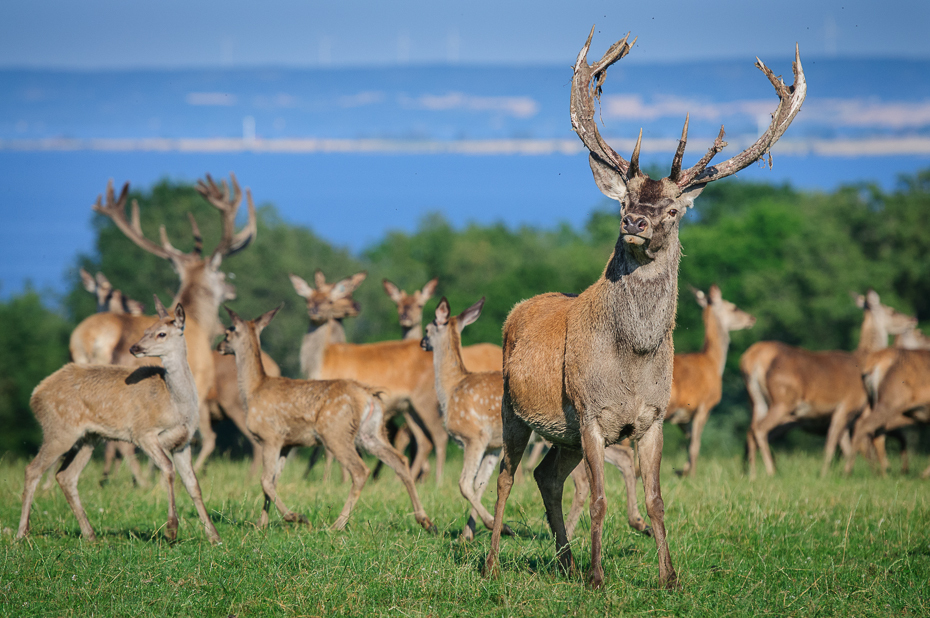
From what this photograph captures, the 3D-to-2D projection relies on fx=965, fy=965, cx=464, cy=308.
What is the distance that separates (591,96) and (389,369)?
577 centimetres

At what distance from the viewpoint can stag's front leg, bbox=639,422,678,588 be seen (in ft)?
16.5

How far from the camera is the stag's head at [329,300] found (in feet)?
36.1

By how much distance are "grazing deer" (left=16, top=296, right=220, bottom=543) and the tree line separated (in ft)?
65.3

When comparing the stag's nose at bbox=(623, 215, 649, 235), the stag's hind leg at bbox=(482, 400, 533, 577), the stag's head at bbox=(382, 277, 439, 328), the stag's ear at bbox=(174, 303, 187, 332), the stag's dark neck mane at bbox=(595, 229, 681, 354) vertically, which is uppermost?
the stag's nose at bbox=(623, 215, 649, 235)

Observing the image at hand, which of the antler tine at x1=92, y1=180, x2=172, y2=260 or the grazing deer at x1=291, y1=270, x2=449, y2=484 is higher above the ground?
the antler tine at x1=92, y1=180, x2=172, y2=260

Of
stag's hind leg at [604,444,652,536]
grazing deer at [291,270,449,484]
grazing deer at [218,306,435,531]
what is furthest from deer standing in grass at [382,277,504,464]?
stag's hind leg at [604,444,652,536]

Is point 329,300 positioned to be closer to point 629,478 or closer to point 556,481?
point 629,478

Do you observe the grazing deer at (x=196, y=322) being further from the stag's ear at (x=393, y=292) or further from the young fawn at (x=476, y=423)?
the young fawn at (x=476, y=423)

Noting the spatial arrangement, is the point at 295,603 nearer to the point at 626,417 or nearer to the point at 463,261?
the point at 626,417

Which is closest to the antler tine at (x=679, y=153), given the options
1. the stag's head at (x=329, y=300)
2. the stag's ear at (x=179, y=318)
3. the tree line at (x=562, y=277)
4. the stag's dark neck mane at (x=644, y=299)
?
the stag's dark neck mane at (x=644, y=299)

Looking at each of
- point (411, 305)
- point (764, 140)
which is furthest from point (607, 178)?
point (411, 305)

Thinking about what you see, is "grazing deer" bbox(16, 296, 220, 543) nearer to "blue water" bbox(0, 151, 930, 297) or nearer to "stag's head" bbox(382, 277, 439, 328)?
"stag's head" bbox(382, 277, 439, 328)

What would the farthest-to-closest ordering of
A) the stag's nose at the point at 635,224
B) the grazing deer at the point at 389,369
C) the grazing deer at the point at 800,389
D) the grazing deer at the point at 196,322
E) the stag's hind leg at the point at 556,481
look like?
the grazing deer at the point at 800,389, the grazing deer at the point at 389,369, the grazing deer at the point at 196,322, the stag's hind leg at the point at 556,481, the stag's nose at the point at 635,224

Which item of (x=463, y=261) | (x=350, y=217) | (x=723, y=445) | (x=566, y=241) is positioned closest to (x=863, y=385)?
(x=723, y=445)
